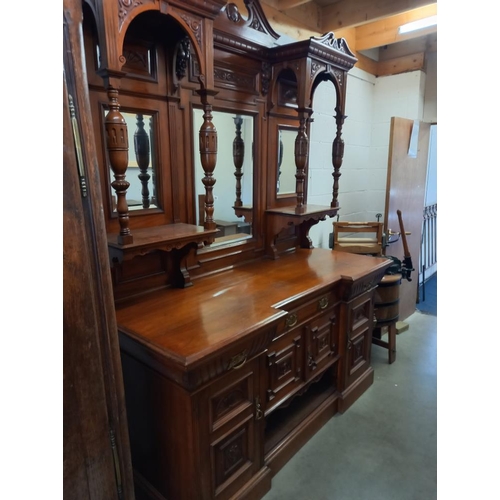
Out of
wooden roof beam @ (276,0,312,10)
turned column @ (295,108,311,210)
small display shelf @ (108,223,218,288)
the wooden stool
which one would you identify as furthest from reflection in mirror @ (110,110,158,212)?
the wooden stool

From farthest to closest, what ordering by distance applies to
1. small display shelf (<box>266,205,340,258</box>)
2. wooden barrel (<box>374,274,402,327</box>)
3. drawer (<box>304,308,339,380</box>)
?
wooden barrel (<box>374,274,402,327</box>), small display shelf (<box>266,205,340,258</box>), drawer (<box>304,308,339,380</box>)

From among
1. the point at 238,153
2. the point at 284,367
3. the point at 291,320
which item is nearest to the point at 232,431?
the point at 284,367

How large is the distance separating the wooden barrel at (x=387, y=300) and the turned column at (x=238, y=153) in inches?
49.9

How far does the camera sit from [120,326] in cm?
130

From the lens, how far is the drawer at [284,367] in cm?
162

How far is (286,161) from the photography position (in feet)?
7.55

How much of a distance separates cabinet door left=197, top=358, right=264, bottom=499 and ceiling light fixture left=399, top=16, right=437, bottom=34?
2.99 meters

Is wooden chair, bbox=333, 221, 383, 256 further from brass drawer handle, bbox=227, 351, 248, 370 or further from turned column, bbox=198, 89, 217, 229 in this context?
brass drawer handle, bbox=227, 351, 248, 370

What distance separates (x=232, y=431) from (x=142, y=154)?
1.19 m

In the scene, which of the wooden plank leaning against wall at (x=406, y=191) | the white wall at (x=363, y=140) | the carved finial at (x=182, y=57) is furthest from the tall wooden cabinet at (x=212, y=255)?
the wooden plank leaning against wall at (x=406, y=191)

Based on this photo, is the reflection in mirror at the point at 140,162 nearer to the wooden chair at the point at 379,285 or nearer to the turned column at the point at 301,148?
the turned column at the point at 301,148

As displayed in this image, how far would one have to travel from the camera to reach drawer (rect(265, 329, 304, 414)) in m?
1.62

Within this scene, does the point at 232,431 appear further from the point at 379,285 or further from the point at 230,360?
the point at 379,285
